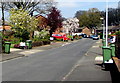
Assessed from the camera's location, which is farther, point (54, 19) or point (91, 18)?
point (91, 18)

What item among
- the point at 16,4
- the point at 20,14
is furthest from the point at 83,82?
the point at 16,4

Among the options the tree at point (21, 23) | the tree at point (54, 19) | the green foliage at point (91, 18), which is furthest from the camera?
the green foliage at point (91, 18)

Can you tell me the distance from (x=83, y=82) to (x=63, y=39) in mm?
53358

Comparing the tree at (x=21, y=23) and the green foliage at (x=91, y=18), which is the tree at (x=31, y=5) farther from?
the green foliage at (x=91, y=18)

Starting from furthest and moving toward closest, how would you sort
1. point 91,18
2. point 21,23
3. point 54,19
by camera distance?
point 91,18 → point 54,19 → point 21,23

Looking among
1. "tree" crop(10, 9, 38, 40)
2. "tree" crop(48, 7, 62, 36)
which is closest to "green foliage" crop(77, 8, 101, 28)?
"tree" crop(48, 7, 62, 36)

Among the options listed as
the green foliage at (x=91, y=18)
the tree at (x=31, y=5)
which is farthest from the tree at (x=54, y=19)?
the green foliage at (x=91, y=18)

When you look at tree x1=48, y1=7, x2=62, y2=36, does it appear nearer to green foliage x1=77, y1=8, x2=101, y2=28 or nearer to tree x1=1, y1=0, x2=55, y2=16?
tree x1=1, y1=0, x2=55, y2=16

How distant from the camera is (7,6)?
5012cm

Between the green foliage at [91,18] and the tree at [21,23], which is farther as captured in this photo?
the green foliage at [91,18]

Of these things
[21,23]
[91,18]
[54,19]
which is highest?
[91,18]

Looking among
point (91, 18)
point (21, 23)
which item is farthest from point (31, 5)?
point (91, 18)

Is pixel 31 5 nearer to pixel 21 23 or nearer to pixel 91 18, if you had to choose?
pixel 21 23

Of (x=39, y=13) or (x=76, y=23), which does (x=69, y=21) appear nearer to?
(x=76, y=23)
